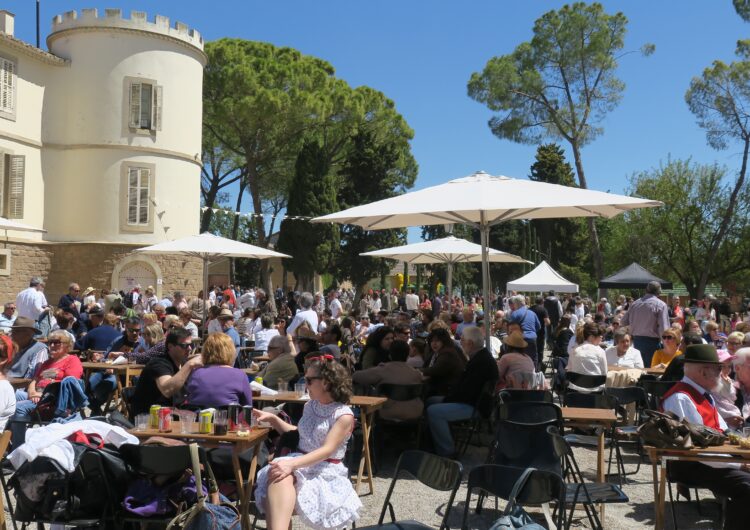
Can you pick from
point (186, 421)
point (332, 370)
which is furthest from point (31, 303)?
point (332, 370)

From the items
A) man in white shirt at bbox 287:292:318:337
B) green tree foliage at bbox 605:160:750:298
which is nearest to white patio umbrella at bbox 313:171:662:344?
man in white shirt at bbox 287:292:318:337

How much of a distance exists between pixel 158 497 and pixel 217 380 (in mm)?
1225

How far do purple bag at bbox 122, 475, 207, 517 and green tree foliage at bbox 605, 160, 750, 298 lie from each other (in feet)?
92.8

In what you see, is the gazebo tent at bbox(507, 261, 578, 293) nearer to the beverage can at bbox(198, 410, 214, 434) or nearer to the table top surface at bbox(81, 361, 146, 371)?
the table top surface at bbox(81, 361, 146, 371)

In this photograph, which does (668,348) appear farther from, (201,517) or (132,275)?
(132,275)

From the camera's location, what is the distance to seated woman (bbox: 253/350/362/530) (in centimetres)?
372

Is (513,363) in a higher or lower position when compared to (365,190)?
lower

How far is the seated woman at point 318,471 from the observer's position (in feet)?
12.2

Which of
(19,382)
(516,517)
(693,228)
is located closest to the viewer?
(516,517)

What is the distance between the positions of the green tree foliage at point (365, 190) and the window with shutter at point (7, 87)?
16.8 metres

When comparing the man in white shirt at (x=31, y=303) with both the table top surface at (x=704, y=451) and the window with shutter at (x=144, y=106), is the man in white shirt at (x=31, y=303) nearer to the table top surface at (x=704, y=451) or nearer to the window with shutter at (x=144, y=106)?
the window with shutter at (x=144, y=106)

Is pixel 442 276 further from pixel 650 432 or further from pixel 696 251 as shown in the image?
pixel 650 432

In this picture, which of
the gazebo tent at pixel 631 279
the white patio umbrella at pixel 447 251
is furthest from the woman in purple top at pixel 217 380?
the gazebo tent at pixel 631 279

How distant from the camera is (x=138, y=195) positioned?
21531mm
